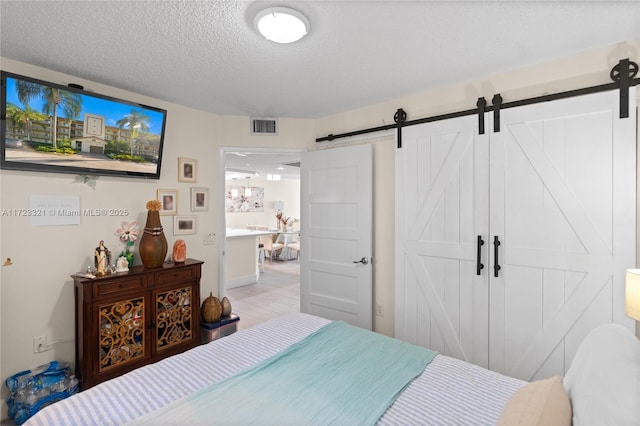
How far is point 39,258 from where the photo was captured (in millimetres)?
2277

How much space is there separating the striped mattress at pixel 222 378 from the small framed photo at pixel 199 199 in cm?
188

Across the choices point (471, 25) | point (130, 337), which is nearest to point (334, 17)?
point (471, 25)

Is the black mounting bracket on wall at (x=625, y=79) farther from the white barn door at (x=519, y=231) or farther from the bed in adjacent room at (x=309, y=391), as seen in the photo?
the bed in adjacent room at (x=309, y=391)

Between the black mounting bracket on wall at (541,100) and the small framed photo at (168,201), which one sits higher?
the black mounting bracket on wall at (541,100)

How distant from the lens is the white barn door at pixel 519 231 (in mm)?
1945

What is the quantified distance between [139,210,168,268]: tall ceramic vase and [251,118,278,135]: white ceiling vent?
4.45ft

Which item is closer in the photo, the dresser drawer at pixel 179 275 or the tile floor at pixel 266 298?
the dresser drawer at pixel 179 275

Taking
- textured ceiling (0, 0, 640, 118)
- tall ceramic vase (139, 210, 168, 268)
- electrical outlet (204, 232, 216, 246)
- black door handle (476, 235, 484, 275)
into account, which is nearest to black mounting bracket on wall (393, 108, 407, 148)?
textured ceiling (0, 0, 640, 118)

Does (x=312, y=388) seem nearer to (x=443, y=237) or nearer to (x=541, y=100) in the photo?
(x=443, y=237)

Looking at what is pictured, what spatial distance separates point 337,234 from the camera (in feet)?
10.6

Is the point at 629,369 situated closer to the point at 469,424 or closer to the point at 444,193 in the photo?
the point at 469,424

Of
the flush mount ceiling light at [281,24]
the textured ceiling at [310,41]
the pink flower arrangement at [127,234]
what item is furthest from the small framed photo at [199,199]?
the flush mount ceiling light at [281,24]

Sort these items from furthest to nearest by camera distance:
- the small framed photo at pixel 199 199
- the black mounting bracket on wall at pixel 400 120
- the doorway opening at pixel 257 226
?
the doorway opening at pixel 257 226 < the small framed photo at pixel 199 199 < the black mounting bracket on wall at pixel 400 120

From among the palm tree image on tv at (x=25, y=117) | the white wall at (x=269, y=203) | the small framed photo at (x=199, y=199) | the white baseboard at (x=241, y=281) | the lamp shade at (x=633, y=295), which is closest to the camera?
the lamp shade at (x=633, y=295)
